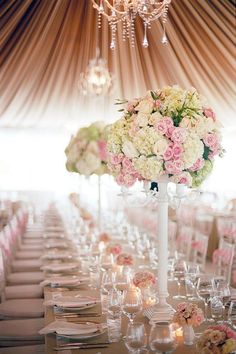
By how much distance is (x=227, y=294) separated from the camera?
304 centimetres

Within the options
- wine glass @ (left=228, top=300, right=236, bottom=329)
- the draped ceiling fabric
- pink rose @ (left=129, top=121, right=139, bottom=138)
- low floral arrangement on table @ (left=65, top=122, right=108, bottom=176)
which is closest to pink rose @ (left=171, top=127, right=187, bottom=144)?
pink rose @ (left=129, top=121, right=139, bottom=138)

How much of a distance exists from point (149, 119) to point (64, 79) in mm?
2865

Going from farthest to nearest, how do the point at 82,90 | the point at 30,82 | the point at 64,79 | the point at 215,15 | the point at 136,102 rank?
the point at 82,90
the point at 64,79
the point at 30,82
the point at 215,15
the point at 136,102

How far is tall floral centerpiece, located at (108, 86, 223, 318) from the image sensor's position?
304 cm

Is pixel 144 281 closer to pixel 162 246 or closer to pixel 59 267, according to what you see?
pixel 162 246

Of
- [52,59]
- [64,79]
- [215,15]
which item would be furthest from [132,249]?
[215,15]

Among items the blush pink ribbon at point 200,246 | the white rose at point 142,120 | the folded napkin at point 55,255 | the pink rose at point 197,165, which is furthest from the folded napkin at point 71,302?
the blush pink ribbon at point 200,246

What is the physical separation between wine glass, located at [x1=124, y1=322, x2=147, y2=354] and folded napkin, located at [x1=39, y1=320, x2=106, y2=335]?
1.76ft

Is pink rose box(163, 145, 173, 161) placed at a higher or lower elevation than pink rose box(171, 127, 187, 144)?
lower

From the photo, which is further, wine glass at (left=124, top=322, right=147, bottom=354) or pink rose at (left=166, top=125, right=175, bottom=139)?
pink rose at (left=166, top=125, right=175, bottom=139)

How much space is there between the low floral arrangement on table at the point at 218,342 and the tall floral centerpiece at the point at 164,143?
816mm

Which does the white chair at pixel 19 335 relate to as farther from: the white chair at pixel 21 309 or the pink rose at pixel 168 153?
the pink rose at pixel 168 153

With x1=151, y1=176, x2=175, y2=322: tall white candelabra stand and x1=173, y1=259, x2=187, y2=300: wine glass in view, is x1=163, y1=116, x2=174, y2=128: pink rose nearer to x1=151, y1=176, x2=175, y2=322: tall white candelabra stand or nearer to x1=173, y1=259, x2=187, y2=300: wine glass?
x1=151, y1=176, x2=175, y2=322: tall white candelabra stand

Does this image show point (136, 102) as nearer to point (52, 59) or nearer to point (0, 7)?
point (0, 7)
